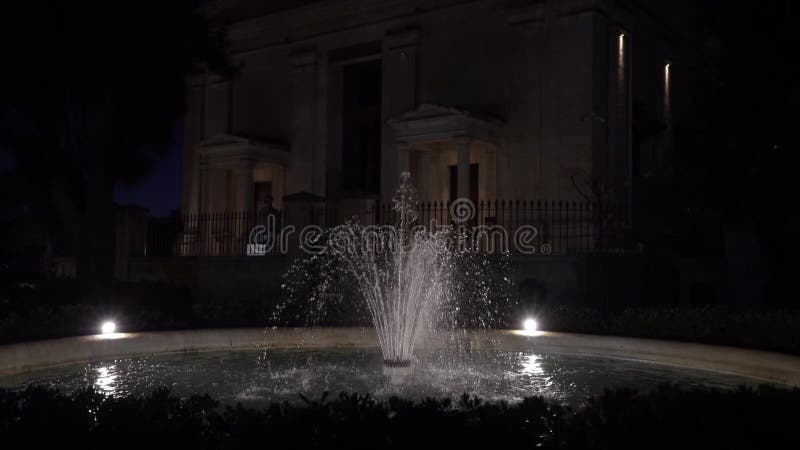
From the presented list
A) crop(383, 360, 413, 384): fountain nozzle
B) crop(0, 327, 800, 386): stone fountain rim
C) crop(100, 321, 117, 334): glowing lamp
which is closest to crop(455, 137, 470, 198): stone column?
crop(0, 327, 800, 386): stone fountain rim

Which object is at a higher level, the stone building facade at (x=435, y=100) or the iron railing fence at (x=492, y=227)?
the stone building facade at (x=435, y=100)

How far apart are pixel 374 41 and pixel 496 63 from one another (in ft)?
14.7

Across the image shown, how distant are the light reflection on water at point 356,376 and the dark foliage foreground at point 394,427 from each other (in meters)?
3.01

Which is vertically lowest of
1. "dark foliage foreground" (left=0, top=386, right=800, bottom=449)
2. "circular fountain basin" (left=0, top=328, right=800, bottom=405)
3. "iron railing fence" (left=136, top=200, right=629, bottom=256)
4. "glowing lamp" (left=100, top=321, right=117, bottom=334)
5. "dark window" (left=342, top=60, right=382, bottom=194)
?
"circular fountain basin" (left=0, top=328, right=800, bottom=405)

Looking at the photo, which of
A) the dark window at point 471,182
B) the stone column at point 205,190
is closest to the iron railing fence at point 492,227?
the dark window at point 471,182

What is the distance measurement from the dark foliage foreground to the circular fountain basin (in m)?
3.01

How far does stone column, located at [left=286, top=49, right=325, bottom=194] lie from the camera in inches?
984

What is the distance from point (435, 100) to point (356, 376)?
14273mm

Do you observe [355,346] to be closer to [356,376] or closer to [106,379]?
[356,376]

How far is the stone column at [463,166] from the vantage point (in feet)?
64.7

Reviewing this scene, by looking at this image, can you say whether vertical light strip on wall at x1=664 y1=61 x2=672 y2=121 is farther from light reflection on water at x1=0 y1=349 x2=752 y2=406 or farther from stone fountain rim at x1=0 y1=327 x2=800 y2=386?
light reflection on water at x1=0 y1=349 x2=752 y2=406

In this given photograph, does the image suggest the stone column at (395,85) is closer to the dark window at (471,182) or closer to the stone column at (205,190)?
the dark window at (471,182)

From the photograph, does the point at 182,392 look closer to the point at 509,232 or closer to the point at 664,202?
the point at 509,232

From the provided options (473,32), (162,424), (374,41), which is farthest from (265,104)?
(162,424)
